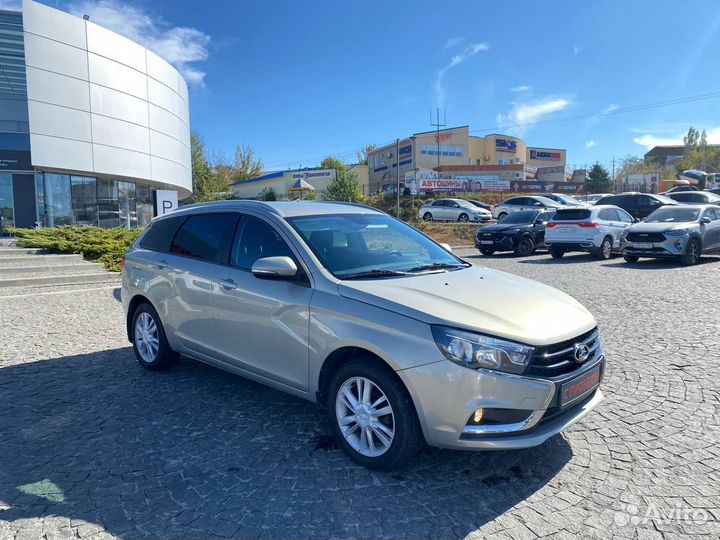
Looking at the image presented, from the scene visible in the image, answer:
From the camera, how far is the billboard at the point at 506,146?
70250 millimetres

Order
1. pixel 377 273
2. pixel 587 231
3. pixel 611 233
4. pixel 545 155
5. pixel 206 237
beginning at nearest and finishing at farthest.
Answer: pixel 377 273
pixel 206 237
pixel 587 231
pixel 611 233
pixel 545 155

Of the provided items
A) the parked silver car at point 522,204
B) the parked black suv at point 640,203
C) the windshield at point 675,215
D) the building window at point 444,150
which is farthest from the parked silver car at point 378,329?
the building window at point 444,150

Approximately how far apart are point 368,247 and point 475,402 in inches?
66.5

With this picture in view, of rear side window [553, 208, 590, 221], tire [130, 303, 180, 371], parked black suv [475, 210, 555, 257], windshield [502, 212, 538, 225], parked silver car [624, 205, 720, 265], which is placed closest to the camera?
tire [130, 303, 180, 371]

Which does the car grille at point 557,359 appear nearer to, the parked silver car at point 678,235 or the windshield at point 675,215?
the parked silver car at point 678,235

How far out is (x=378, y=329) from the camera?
9.98 ft

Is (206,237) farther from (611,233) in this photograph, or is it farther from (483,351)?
(611,233)

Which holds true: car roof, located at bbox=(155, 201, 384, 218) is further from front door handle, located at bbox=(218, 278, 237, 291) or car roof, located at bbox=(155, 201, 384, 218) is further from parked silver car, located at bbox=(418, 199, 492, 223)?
parked silver car, located at bbox=(418, 199, 492, 223)

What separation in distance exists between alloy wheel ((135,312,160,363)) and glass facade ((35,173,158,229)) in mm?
19376

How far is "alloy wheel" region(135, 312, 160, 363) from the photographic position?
5165 millimetres

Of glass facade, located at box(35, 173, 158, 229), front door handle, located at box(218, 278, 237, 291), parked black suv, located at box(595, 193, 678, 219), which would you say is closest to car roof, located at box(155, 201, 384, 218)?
front door handle, located at box(218, 278, 237, 291)

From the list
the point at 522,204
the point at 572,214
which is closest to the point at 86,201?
the point at 572,214

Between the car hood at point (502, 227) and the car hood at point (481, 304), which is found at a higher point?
the car hood at point (502, 227)

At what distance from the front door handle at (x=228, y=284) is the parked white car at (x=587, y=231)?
13615mm
